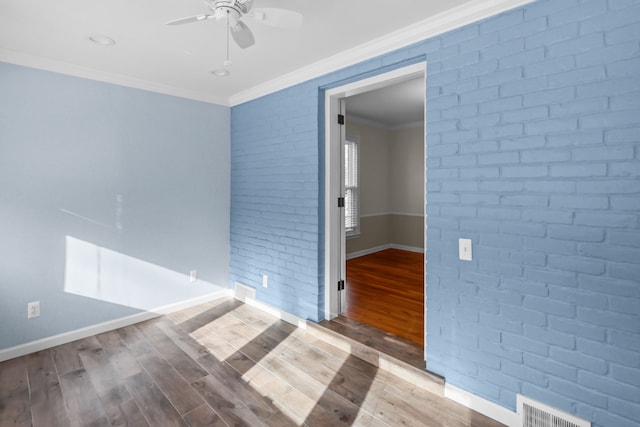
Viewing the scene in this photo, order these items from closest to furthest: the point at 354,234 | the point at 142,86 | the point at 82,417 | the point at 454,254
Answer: the point at 82,417 → the point at 454,254 → the point at 142,86 → the point at 354,234

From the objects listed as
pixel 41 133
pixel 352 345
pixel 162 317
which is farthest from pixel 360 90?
pixel 162 317

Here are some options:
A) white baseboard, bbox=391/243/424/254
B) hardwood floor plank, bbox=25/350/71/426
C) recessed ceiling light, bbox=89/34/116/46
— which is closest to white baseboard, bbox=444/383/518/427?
hardwood floor plank, bbox=25/350/71/426

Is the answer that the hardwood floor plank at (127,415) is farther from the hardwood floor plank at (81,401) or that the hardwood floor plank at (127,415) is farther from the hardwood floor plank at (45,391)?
the hardwood floor plank at (45,391)

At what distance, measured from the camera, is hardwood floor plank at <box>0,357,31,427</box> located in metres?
2.03

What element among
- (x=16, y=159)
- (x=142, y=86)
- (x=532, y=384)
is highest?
(x=142, y=86)

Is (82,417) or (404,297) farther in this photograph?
(404,297)

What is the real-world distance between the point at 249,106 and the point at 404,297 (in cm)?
299

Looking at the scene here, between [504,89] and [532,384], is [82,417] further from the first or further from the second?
[504,89]

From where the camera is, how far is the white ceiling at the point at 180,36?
205 centimetres

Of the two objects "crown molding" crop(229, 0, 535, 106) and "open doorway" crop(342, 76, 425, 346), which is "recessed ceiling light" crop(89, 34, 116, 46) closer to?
"crown molding" crop(229, 0, 535, 106)

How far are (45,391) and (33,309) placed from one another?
0.88m

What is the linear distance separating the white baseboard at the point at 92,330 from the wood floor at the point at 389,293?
1.89 metres

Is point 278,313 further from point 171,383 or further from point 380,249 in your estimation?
point 380,249

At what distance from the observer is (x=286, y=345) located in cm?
294
